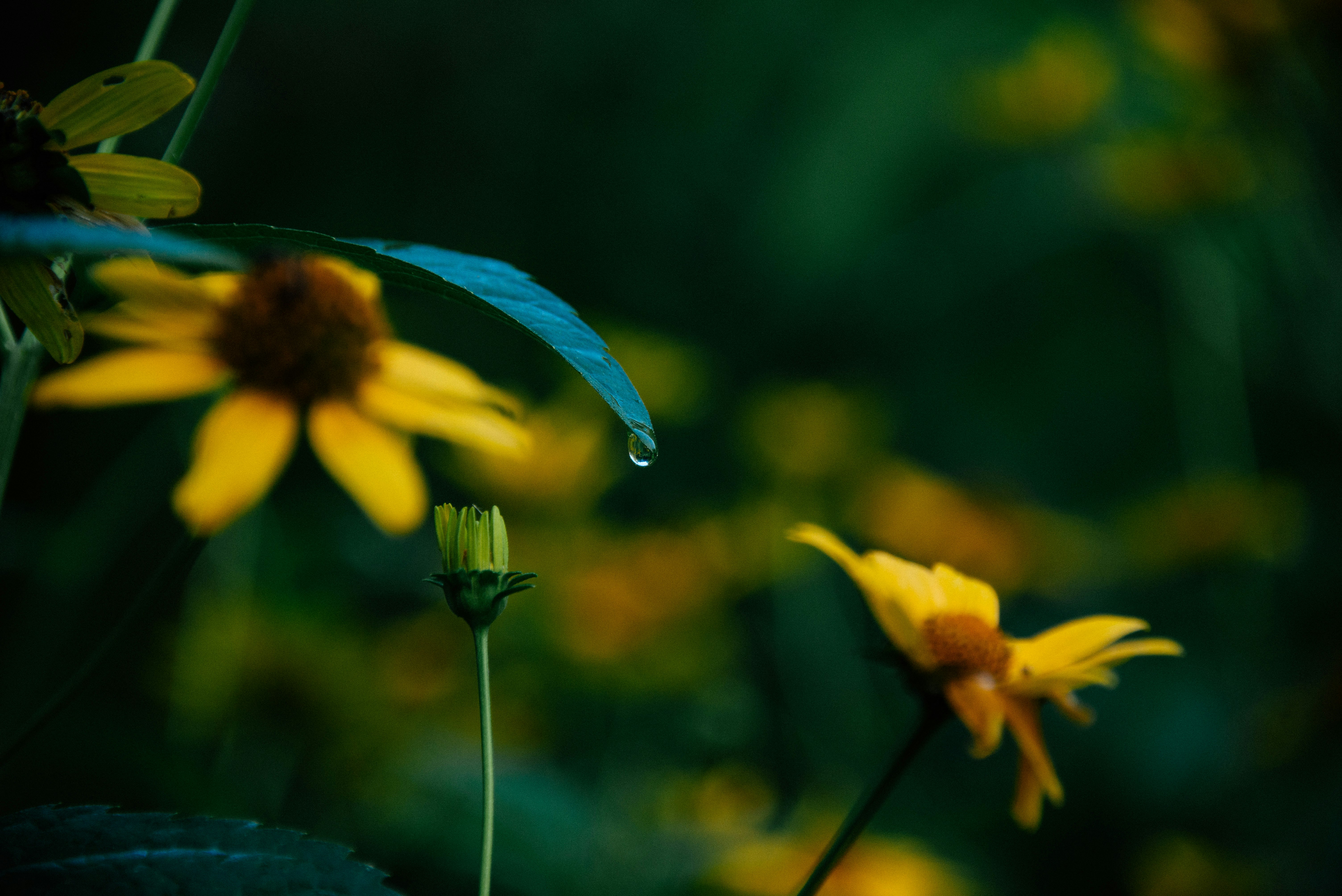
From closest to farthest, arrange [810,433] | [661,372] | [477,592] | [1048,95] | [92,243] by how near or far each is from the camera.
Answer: [92,243], [477,592], [661,372], [810,433], [1048,95]

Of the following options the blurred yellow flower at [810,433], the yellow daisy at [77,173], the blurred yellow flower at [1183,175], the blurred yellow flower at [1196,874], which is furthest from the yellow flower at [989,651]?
the blurred yellow flower at [1183,175]

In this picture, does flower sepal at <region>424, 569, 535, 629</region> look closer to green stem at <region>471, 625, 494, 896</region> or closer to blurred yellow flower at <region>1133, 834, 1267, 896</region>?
green stem at <region>471, 625, 494, 896</region>

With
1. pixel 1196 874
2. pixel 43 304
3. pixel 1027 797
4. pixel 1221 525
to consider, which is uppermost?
pixel 43 304

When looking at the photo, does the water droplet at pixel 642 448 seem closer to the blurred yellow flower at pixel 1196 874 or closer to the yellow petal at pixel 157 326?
the yellow petal at pixel 157 326

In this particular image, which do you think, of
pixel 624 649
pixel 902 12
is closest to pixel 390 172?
pixel 624 649

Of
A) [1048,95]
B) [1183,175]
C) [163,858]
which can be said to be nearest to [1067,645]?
[163,858]

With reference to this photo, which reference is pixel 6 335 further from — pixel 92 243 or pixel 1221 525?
pixel 1221 525

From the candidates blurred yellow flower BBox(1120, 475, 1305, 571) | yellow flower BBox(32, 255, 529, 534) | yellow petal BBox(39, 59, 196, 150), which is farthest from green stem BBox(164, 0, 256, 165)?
blurred yellow flower BBox(1120, 475, 1305, 571)

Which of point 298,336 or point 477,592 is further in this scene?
point 298,336
